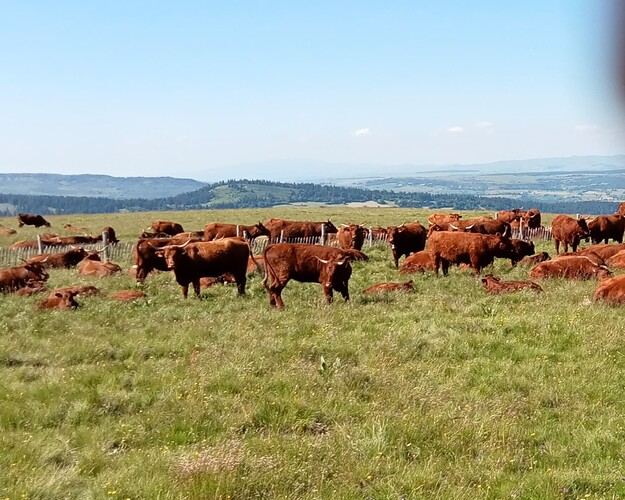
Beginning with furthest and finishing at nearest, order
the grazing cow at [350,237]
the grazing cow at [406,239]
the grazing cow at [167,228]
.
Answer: the grazing cow at [167,228] → the grazing cow at [350,237] → the grazing cow at [406,239]

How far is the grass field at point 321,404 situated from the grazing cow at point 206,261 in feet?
11.2

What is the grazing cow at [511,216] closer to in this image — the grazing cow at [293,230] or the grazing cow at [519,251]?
the grazing cow at [293,230]

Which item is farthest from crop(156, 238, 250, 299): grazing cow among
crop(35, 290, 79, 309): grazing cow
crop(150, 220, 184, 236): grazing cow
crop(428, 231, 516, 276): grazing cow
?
crop(150, 220, 184, 236): grazing cow

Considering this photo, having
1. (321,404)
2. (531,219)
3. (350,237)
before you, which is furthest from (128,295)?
(531,219)

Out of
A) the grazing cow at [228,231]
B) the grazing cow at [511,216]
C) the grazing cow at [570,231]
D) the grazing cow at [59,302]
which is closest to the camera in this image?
the grazing cow at [59,302]

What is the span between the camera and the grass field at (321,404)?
4.62 metres

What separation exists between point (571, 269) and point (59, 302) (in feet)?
39.7

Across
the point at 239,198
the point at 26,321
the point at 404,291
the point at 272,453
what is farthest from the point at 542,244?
the point at 239,198

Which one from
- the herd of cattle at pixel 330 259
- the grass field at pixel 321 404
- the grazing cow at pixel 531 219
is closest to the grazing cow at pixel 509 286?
the herd of cattle at pixel 330 259

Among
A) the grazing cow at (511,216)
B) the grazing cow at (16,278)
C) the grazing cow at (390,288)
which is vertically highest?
the grazing cow at (511,216)

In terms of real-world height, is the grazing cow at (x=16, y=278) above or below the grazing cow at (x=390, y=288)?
A: above

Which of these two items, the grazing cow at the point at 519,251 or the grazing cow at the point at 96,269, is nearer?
the grazing cow at the point at 519,251

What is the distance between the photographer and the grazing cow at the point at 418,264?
17.9 metres

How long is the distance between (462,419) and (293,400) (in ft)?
5.75
